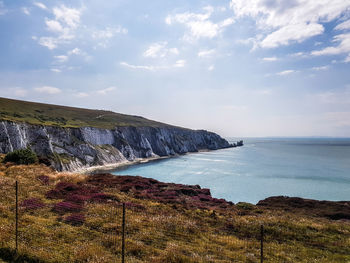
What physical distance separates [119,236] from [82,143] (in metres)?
95.2

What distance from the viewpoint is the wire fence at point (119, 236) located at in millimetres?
9469

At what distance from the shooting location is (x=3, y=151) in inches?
2596

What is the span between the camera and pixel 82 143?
9781cm

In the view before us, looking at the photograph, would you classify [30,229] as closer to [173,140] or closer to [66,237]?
[66,237]

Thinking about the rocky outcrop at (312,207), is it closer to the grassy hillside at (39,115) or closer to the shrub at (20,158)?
the shrub at (20,158)

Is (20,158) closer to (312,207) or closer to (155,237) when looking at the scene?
(155,237)

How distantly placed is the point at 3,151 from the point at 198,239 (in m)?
77.6

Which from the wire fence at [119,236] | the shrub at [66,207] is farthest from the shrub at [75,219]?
the shrub at [66,207]

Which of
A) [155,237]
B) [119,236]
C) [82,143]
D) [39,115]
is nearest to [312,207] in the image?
[155,237]

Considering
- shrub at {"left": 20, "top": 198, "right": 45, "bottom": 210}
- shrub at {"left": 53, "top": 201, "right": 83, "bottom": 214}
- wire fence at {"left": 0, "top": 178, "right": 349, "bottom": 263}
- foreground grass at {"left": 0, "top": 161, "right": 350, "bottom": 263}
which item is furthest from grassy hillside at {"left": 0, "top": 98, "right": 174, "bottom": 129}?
foreground grass at {"left": 0, "top": 161, "right": 350, "bottom": 263}

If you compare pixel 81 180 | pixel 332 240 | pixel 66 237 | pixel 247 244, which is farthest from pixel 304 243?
pixel 81 180

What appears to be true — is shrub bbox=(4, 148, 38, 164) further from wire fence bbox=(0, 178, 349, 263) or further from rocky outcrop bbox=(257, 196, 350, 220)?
rocky outcrop bbox=(257, 196, 350, 220)

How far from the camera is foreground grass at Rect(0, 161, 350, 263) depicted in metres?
9.64

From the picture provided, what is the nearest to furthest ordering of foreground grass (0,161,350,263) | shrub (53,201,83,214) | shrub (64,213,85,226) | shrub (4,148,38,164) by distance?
1. foreground grass (0,161,350,263)
2. shrub (64,213,85,226)
3. shrub (53,201,83,214)
4. shrub (4,148,38,164)
